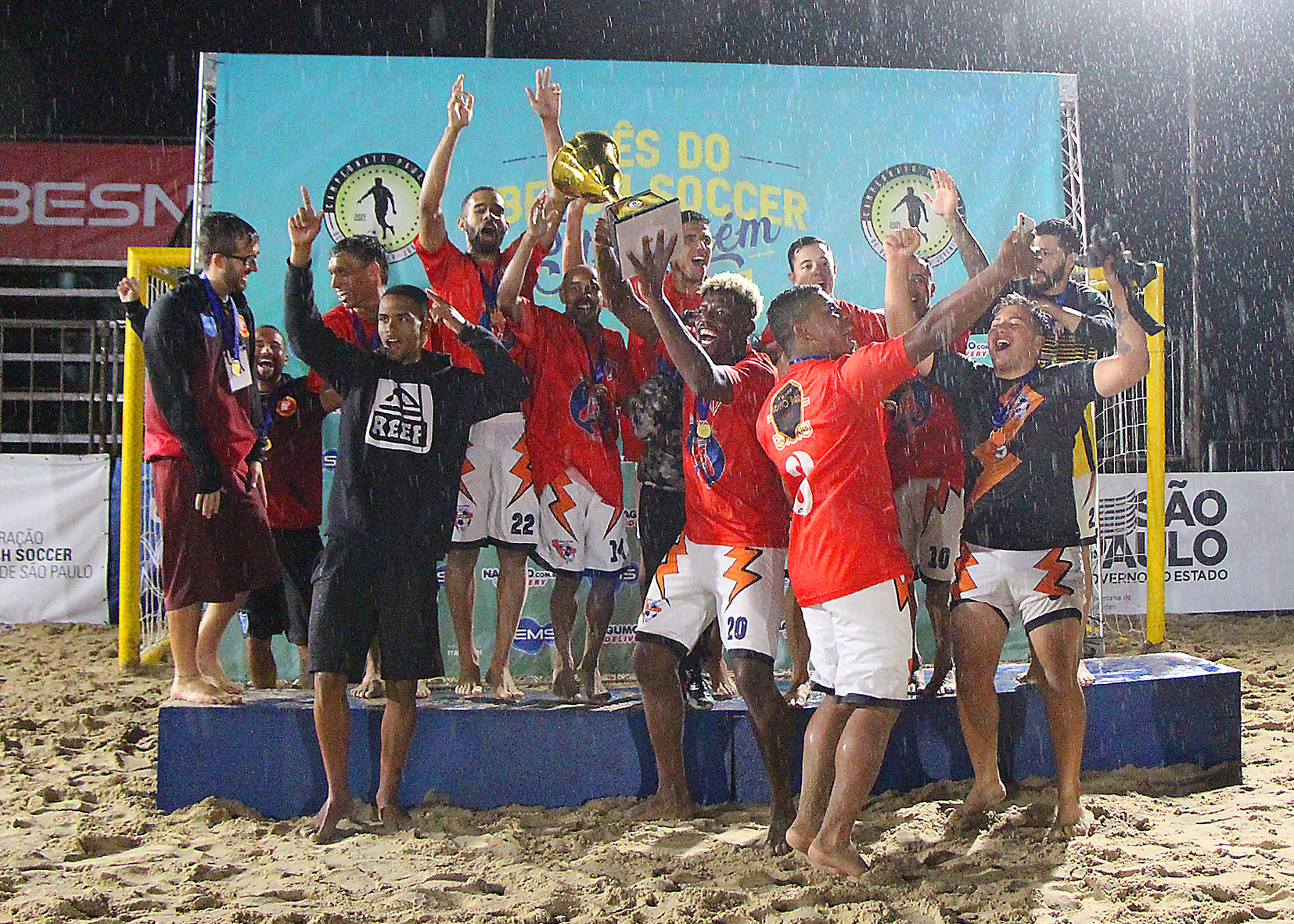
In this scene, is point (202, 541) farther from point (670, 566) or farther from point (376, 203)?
point (376, 203)

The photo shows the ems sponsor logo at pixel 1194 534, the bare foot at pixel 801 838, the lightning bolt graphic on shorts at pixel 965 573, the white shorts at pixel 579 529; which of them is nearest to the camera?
the bare foot at pixel 801 838

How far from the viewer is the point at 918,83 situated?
649cm

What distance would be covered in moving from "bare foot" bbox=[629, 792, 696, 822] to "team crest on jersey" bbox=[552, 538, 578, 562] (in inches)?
44.2

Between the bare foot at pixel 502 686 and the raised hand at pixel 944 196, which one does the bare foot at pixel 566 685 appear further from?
the raised hand at pixel 944 196

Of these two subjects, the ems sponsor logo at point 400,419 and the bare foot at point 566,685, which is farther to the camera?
the bare foot at point 566,685

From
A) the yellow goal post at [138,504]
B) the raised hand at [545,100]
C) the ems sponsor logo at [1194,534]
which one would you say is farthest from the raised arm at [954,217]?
the ems sponsor logo at [1194,534]

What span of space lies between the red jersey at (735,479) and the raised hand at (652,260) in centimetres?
46

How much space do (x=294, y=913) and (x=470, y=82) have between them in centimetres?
473

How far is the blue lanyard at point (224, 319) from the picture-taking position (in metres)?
4.43

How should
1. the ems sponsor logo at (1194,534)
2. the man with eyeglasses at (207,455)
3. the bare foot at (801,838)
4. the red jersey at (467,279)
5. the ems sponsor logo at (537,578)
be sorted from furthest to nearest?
1. the ems sponsor logo at (1194,534)
2. the ems sponsor logo at (537,578)
3. the red jersey at (467,279)
4. the man with eyeglasses at (207,455)
5. the bare foot at (801,838)

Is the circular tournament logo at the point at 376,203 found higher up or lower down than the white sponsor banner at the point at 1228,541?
higher up

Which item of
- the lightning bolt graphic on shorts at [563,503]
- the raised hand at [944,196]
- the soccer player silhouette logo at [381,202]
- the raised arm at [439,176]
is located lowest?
the lightning bolt graphic on shorts at [563,503]

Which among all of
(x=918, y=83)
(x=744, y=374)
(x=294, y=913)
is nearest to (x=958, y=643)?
(x=744, y=374)

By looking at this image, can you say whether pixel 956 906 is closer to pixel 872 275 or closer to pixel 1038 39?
pixel 872 275
